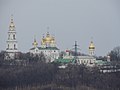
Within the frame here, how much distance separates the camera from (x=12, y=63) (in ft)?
241

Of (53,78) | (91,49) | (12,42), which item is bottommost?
(53,78)

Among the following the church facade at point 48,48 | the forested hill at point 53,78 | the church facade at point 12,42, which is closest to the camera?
the forested hill at point 53,78

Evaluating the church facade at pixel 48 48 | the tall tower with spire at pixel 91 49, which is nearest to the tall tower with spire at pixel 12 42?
the church facade at pixel 48 48

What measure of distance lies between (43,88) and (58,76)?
7272 millimetres

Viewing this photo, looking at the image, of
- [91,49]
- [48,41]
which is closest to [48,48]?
[48,41]

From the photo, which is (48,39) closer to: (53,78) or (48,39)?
(48,39)

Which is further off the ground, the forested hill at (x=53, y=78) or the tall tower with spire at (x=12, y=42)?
the tall tower with spire at (x=12, y=42)

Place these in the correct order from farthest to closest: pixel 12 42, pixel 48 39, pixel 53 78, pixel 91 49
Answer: pixel 91 49
pixel 48 39
pixel 12 42
pixel 53 78

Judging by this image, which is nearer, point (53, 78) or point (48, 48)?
point (53, 78)

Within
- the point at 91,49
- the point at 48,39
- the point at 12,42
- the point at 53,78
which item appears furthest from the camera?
the point at 91,49

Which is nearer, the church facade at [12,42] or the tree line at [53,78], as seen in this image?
the tree line at [53,78]

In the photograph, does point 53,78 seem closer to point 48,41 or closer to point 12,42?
point 12,42

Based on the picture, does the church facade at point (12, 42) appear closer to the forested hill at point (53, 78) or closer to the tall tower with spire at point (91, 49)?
the tall tower with spire at point (91, 49)

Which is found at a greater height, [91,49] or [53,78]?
[91,49]
